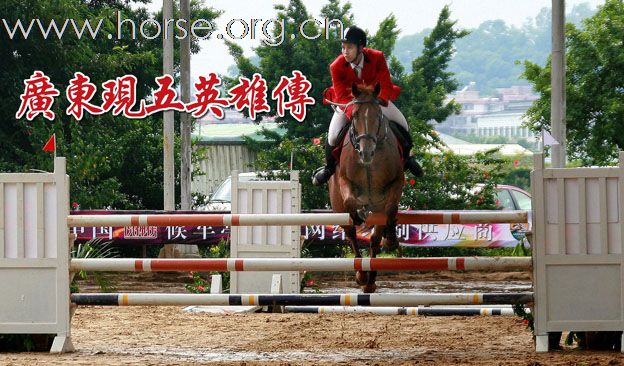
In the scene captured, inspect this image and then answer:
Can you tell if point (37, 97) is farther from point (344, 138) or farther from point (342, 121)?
point (344, 138)

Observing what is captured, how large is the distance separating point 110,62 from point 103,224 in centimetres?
1840

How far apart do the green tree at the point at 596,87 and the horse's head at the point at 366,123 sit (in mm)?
17596

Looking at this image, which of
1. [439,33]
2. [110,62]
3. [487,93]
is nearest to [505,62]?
[487,93]

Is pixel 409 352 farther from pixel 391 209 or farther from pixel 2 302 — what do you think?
pixel 2 302

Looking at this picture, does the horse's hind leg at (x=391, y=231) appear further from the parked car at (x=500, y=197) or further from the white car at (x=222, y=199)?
the parked car at (x=500, y=197)

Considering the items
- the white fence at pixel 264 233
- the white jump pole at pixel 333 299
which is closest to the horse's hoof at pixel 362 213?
the white jump pole at pixel 333 299

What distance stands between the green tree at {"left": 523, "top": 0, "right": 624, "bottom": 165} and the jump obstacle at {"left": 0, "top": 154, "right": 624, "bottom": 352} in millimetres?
17499

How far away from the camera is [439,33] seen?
40.8m

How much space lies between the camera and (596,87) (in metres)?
26.4

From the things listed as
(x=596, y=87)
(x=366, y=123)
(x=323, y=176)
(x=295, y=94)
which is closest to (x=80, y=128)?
(x=295, y=94)

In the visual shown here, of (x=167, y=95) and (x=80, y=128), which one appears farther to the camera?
(x=80, y=128)

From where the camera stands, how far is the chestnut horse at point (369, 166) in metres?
8.78

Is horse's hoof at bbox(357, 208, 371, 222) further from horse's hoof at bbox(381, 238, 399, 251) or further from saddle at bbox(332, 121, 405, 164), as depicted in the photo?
saddle at bbox(332, 121, 405, 164)

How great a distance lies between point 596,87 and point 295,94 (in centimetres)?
825
